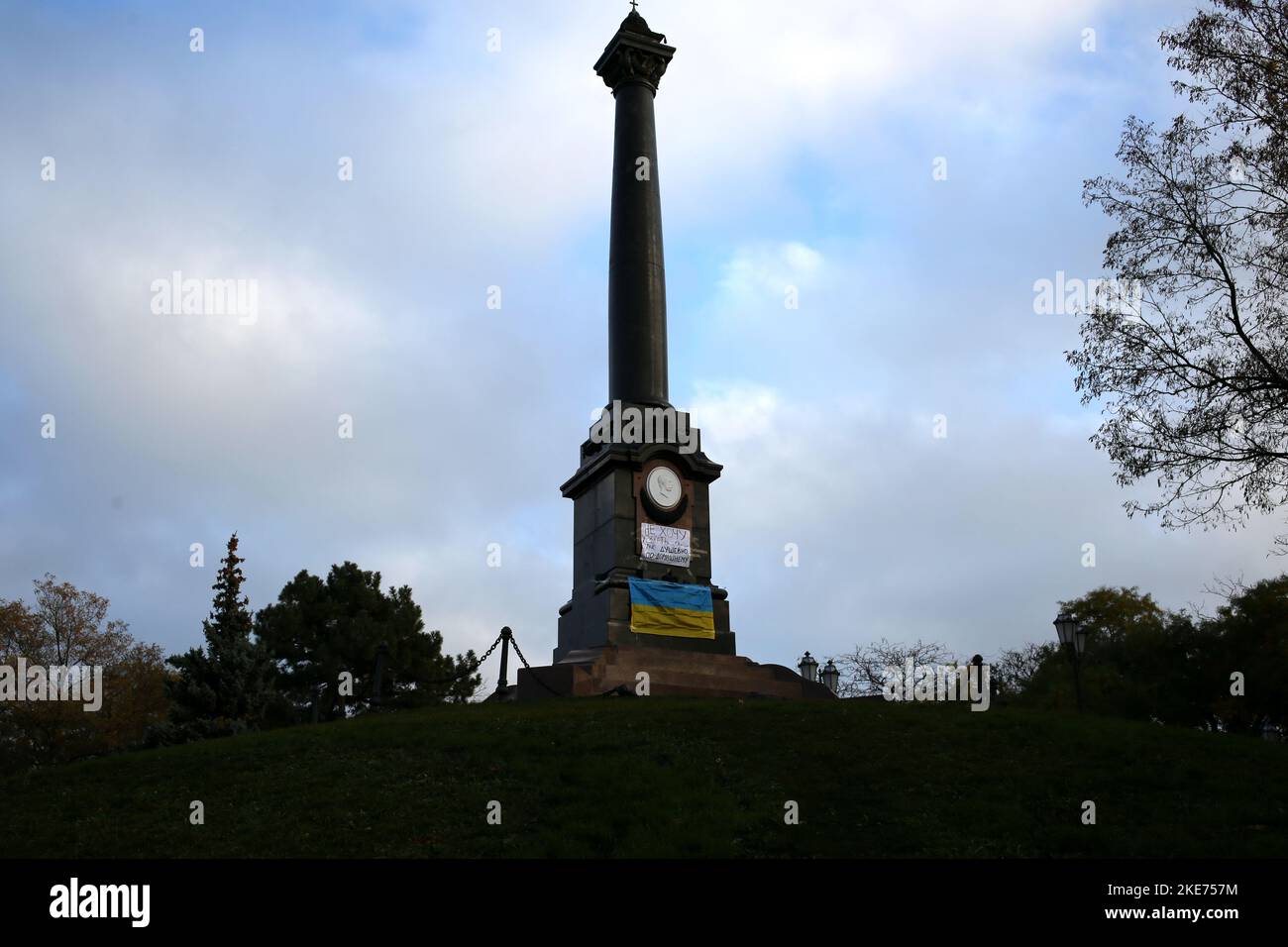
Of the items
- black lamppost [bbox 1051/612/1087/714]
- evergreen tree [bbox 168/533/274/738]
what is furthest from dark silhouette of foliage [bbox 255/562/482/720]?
black lamppost [bbox 1051/612/1087/714]

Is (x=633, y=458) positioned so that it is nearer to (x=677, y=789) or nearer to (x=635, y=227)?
(x=635, y=227)

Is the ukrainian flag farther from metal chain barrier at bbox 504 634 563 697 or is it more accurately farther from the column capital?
the column capital

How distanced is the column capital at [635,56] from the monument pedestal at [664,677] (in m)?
14.7

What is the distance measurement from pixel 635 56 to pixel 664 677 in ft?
51.8

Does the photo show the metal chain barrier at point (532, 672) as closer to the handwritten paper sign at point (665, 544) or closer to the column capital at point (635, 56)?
the handwritten paper sign at point (665, 544)

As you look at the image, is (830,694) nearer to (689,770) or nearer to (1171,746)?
(1171,746)

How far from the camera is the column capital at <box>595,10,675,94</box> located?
90.5 feet

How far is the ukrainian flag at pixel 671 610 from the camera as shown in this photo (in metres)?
22.8

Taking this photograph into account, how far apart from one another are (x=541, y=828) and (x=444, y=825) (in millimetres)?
1001

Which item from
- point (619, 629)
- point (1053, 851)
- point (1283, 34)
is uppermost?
point (1283, 34)

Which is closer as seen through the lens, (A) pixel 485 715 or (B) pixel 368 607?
(A) pixel 485 715

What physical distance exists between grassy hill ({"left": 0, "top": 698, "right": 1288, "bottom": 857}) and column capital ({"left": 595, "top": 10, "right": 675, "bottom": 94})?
57.7ft
